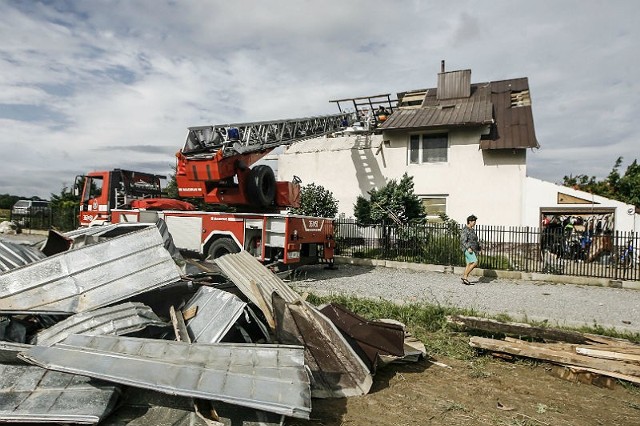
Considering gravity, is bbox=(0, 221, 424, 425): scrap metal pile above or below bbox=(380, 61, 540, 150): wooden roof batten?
below

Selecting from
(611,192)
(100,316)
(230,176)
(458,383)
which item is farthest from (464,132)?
(100,316)

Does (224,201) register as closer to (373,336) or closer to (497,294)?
(497,294)

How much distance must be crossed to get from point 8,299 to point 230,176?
23.0ft

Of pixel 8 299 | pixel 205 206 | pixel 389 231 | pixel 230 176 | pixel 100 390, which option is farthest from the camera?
pixel 389 231

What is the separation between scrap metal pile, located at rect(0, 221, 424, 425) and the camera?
314 cm

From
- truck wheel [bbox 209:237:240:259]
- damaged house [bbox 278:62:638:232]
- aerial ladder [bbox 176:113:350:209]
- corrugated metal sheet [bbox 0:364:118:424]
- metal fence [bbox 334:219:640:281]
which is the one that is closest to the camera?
corrugated metal sheet [bbox 0:364:118:424]

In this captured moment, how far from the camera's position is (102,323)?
13.0 feet

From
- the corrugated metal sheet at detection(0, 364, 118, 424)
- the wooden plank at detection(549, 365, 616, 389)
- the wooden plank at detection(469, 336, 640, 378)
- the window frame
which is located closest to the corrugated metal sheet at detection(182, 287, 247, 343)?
the corrugated metal sheet at detection(0, 364, 118, 424)

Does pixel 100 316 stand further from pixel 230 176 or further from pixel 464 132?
pixel 464 132

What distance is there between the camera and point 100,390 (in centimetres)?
324

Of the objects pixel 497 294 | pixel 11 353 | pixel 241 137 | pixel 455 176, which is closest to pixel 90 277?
pixel 11 353

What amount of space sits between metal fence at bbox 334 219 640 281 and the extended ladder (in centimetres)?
372

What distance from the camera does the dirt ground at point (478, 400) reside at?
12.0 ft

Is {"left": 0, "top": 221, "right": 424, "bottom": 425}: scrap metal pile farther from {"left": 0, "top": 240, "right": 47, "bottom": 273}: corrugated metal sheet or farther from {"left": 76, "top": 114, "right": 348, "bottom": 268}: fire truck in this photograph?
{"left": 76, "top": 114, "right": 348, "bottom": 268}: fire truck
